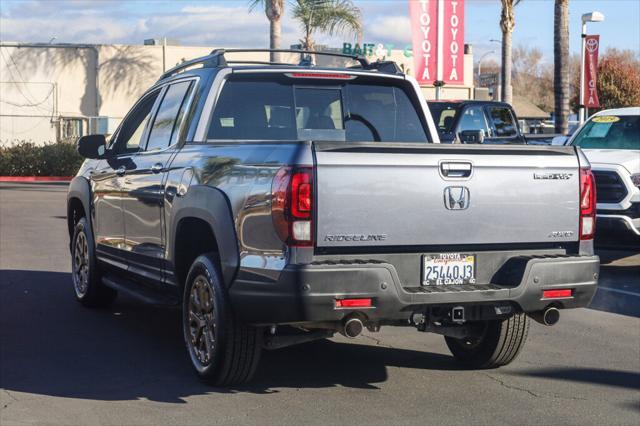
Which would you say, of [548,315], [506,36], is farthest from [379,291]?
[506,36]

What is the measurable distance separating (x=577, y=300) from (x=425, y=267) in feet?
3.64

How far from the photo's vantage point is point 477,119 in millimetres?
19562

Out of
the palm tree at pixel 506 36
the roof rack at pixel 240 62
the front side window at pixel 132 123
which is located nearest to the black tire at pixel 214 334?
the roof rack at pixel 240 62

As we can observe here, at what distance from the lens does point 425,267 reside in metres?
6.14

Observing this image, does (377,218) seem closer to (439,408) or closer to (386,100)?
(439,408)

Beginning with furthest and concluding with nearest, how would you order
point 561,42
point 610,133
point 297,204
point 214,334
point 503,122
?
point 561,42 → point 503,122 → point 610,133 → point 214,334 → point 297,204

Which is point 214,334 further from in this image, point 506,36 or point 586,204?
point 506,36

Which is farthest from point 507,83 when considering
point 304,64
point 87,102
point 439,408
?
point 439,408

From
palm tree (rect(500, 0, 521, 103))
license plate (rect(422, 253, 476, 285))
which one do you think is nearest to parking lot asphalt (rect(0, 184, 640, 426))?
license plate (rect(422, 253, 476, 285))

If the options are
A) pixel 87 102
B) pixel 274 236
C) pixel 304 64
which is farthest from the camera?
pixel 87 102

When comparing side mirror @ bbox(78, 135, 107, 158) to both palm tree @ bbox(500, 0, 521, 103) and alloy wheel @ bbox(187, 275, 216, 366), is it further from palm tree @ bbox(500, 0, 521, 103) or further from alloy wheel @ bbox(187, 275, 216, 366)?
palm tree @ bbox(500, 0, 521, 103)

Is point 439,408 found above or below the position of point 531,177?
below

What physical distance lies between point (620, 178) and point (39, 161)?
27093mm

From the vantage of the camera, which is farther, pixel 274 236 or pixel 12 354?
pixel 12 354
